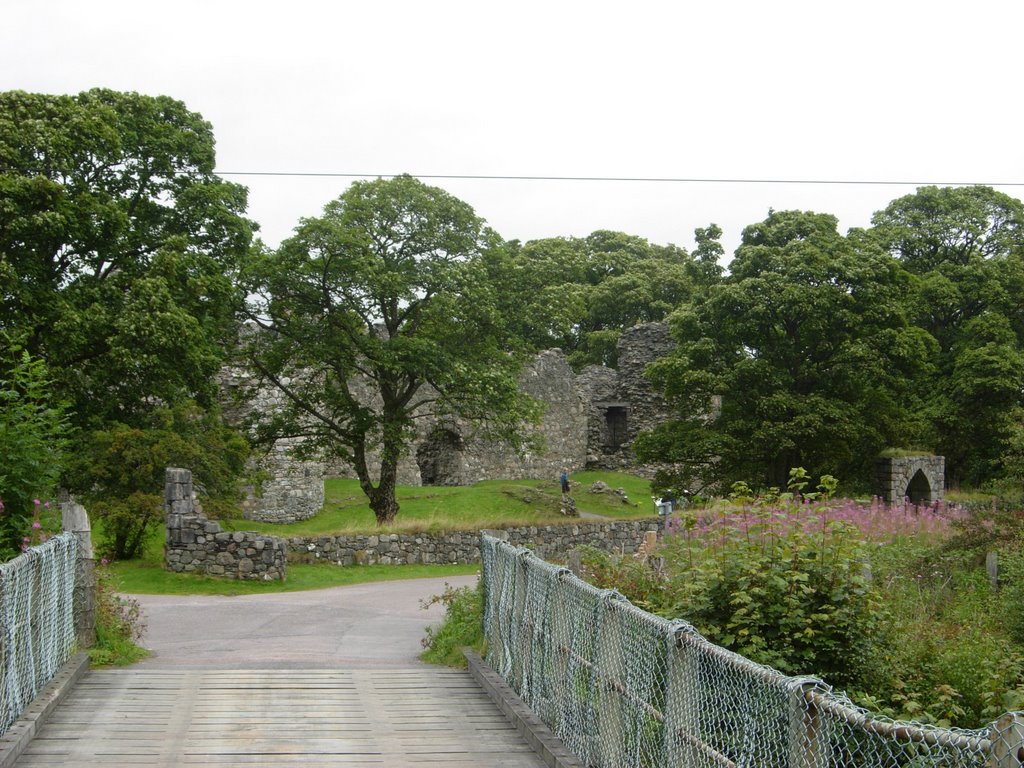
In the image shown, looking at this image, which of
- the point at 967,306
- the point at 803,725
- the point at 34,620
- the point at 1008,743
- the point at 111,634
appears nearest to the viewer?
the point at 1008,743

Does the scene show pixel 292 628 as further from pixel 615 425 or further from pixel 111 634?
pixel 615 425

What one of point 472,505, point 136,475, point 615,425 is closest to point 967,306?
point 615,425

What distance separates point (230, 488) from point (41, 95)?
9.10 m

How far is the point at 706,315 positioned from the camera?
110 feet

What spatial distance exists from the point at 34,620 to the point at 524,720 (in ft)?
12.8

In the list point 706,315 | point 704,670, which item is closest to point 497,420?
point 706,315

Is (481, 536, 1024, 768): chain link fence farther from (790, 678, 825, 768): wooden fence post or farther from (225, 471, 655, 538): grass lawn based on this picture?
(225, 471, 655, 538): grass lawn

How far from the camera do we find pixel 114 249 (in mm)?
24891

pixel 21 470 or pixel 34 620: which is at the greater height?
pixel 21 470

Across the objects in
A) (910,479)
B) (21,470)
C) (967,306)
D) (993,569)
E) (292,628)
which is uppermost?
(967,306)

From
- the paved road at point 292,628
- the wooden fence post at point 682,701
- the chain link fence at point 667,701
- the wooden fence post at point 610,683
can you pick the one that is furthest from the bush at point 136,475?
the wooden fence post at point 682,701

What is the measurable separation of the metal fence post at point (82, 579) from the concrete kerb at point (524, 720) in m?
3.69

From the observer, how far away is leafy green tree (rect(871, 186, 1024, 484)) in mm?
38312

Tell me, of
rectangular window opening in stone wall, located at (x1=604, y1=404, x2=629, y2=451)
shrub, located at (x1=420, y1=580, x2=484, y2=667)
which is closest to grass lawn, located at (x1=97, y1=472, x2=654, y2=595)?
rectangular window opening in stone wall, located at (x1=604, y1=404, x2=629, y2=451)
